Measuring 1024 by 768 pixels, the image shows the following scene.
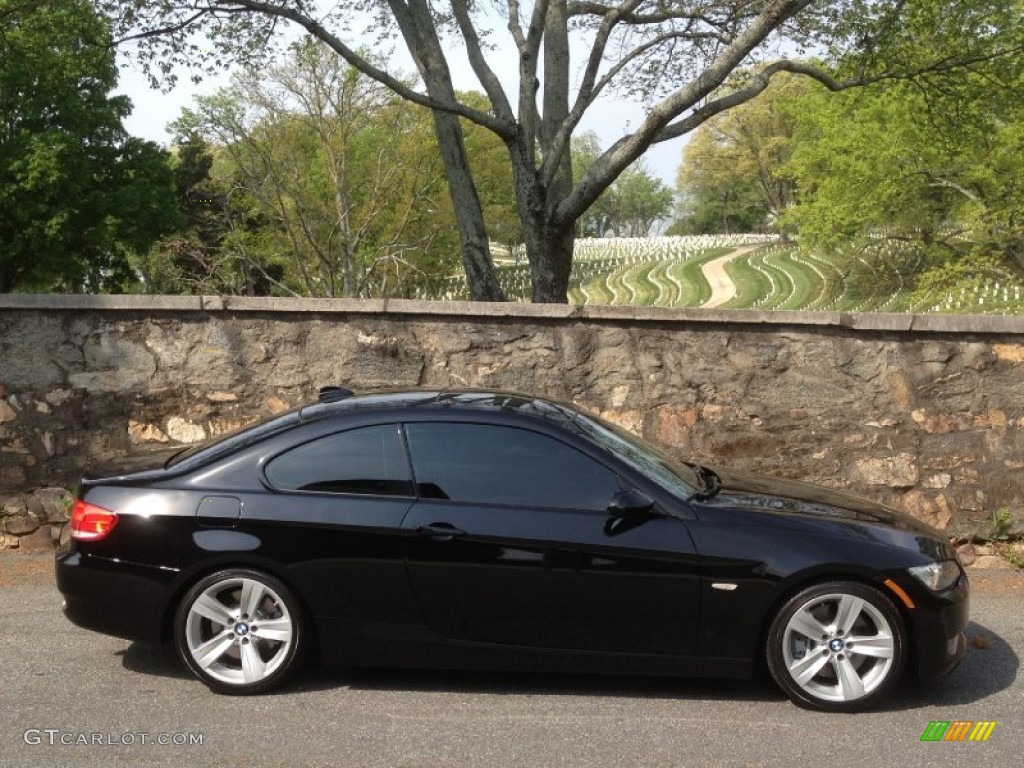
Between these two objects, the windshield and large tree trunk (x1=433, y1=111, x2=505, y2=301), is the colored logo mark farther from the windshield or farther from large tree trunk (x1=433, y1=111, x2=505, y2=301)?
large tree trunk (x1=433, y1=111, x2=505, y2=301)

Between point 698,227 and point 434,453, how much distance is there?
117828 millimetres

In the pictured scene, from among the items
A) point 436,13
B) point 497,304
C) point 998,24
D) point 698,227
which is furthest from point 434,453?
point 698,227

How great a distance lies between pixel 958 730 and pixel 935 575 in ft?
2.17

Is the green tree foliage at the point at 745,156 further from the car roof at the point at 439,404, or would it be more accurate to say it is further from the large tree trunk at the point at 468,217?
the car roof at the point at 439,404

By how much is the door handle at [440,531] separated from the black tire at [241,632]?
0.65 metres

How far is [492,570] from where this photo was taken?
482 centimetres

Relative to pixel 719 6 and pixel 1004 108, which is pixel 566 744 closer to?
pixel 719 6

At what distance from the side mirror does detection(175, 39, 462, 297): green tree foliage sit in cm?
3013

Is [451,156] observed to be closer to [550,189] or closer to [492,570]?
[550,189]

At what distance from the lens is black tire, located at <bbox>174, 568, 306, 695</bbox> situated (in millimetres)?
4867

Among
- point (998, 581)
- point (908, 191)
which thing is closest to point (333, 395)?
point (998, 581)

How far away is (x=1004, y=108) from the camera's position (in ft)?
48.3

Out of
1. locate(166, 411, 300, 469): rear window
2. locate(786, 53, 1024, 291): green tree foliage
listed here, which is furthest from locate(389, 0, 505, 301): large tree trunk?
locate(786, 53, 1024, 291): green tree foliage

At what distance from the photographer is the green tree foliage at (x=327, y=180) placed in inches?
1412
